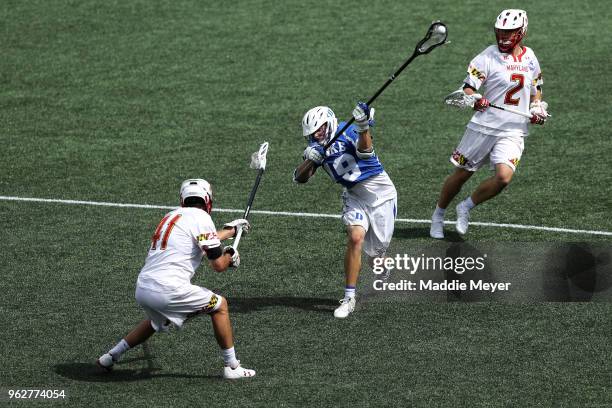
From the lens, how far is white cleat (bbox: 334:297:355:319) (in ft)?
36.4

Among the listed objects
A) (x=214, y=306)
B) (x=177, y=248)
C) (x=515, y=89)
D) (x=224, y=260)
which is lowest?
(x=214, y=306)

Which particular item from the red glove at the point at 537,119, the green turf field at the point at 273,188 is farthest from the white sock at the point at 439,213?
the red glove at the point at 537,119

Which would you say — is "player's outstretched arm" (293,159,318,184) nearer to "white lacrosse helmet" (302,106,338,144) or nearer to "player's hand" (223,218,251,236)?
"white lacrosse helmet" (302,106,338,144)

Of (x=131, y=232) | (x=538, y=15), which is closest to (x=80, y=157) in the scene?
(x=131, y=232)

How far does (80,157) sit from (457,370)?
334 inches

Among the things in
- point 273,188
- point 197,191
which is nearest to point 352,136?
point 197,191

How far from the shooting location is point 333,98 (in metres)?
18.7

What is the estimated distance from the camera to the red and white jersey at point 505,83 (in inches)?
517

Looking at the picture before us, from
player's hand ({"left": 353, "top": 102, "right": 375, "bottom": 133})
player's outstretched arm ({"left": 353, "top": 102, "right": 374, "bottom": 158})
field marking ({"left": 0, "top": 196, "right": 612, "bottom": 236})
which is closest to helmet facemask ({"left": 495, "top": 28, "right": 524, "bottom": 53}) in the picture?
field marking ({"left": 0, "top": 196, "right": 612, "bottom": 236})

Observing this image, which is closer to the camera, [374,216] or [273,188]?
[374,216]

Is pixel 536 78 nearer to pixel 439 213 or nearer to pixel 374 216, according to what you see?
pixel 439 213

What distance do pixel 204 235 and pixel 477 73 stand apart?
4940 mm

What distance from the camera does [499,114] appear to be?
522 inches

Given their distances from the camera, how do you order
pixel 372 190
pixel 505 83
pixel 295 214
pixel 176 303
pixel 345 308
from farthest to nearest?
pixel 295 214, pixel 505 83, pixel 372 190, pixel 345 308, pixel 176 303
